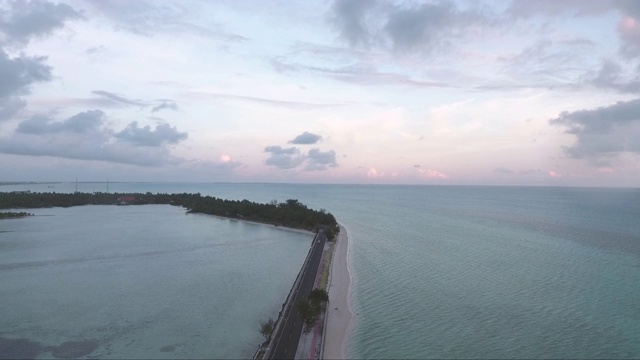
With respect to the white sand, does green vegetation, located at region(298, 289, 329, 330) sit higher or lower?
higher

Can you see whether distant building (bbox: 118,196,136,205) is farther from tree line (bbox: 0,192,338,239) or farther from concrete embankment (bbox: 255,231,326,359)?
concrete embankment (bbox: 255,231,326,359)

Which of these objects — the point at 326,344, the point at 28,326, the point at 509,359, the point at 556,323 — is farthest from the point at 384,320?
the point at 28,326

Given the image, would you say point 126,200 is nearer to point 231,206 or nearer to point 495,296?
point 231,206

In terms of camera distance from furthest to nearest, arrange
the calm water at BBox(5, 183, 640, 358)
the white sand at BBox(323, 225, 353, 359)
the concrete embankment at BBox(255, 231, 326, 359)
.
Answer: the calm water at BBox(5, 183, 640, 358) → the white sand at BBox(323, 225, 353, 359) → the concrete embankment at BBox(255, 231, 326, 359)

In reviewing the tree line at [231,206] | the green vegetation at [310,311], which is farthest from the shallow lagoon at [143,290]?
the tree line at [231,206]

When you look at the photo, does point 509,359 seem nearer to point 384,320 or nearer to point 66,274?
point 384,320

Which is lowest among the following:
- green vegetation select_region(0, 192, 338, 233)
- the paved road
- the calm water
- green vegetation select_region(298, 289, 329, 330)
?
the calm water

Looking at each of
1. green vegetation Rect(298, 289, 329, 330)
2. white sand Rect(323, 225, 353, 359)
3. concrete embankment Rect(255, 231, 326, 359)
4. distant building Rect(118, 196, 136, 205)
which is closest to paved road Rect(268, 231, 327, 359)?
concrete embankment Rect(255, 231, 326, 359)
